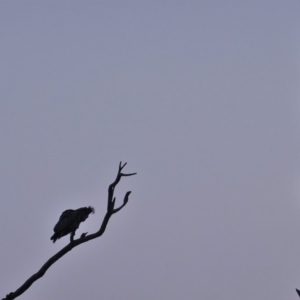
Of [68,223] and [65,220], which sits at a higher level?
[65,220]

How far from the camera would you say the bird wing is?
534 inches

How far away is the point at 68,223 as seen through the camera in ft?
44.8

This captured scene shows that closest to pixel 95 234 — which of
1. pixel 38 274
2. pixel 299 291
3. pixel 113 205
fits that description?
pixel 113 205

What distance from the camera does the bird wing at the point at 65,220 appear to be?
44.5ft

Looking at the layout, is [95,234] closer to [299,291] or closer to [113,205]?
[113,205]

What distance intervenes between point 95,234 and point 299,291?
4840mm

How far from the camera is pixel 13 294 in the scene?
11180 millimetres

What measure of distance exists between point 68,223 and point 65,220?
5.8 inches

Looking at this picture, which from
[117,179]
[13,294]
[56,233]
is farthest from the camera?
[56,233]

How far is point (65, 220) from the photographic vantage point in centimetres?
1375

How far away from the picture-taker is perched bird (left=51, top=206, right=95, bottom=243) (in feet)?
44.5

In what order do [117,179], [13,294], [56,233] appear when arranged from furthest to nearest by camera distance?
1. [56,233]
2. [117,179]
3. [13,294]

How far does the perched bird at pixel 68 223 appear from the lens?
13578 mm

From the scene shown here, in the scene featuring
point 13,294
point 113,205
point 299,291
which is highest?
point 113,205
